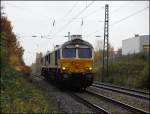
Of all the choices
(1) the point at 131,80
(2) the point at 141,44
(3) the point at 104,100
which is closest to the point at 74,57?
(3) the point at 104,100

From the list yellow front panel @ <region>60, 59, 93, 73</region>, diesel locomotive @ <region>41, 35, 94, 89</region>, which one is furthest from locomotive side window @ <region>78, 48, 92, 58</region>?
yellow front panel @ <region>60, 59, 93, 73</region>

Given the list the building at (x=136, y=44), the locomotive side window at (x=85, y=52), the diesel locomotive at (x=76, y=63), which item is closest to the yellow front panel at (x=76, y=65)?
the diesel locomotive at (x=76, y=63)

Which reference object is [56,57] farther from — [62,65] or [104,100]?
[104,100]

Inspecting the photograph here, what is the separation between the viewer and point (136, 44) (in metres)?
75.3

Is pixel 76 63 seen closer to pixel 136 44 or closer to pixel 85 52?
pixel 85 52

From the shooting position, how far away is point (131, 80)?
142 feet

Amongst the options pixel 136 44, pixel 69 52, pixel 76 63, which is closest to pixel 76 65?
pixel 76 63

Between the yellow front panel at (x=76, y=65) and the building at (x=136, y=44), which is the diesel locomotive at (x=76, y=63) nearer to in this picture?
the yellow front panel at (x=76, y=65)

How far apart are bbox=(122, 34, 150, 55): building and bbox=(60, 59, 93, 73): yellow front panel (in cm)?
4275

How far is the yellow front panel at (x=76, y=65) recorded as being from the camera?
96.1 feet

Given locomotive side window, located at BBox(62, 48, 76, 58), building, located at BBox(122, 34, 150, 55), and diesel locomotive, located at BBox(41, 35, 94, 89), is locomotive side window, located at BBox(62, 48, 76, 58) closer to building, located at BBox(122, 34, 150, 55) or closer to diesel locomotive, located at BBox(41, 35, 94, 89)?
diesel locomotive, located at BBox(41, 35, 94, 89)

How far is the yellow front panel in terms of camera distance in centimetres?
2928

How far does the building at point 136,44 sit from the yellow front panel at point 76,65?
42.7 meters

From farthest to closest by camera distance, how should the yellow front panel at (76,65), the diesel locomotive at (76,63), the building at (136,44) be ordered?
the building at (136,44), the yellow front panel at (76,65), the diesel locomotive at (76,63)
